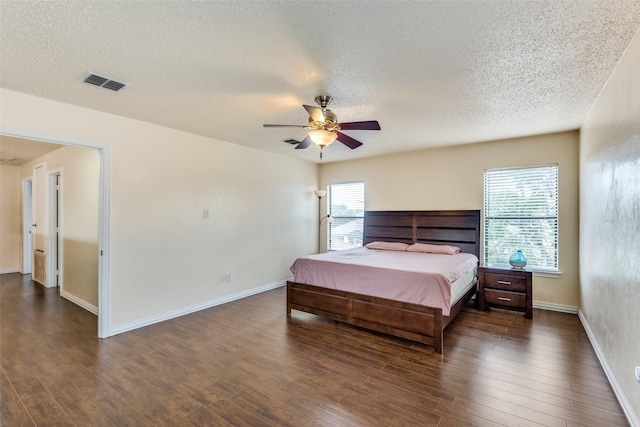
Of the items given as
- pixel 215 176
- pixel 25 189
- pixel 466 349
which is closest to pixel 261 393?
pixel 466 349

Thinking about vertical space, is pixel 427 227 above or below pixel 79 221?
below

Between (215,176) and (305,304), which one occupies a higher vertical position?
(215,176)

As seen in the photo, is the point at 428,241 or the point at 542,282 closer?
the point at 542,282

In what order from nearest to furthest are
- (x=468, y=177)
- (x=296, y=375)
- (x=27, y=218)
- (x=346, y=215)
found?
(x=296, y=375) → (x=468, y=177) → (x=346, y=215) → (x=27, y=218)

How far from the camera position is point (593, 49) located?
2104 millimetres

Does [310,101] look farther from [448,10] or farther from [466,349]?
[466,349]

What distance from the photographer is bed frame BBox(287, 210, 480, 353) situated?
303 cm

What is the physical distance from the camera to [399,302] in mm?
3160

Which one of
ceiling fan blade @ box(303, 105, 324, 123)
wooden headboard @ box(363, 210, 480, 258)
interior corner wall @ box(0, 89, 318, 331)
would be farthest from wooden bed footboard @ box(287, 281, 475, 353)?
ceiling fan blade @ box(303, 105, 324, 123)

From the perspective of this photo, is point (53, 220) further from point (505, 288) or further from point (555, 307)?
point (555, 307)

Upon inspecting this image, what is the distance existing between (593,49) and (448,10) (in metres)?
1.28

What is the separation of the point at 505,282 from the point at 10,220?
400 inches

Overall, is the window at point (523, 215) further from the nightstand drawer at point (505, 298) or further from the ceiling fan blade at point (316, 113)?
the ceiling fan blade at point (316, 113)

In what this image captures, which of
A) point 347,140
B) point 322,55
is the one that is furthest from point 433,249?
point 322,55
